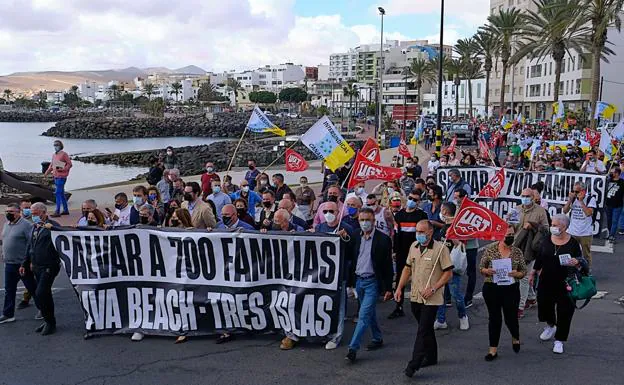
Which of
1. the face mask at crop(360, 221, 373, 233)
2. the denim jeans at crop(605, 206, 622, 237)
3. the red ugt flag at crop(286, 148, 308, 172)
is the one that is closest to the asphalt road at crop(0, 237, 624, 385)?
the face mask at crop(360, 221, 373, 233)

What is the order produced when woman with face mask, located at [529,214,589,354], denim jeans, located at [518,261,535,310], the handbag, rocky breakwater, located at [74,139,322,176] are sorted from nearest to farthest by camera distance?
woman with face mask, located at [529,214,589,354] < the handbag < denim jeans, located at [518,261,535,310] < rocky breakwater, located at [74,139,322,176]

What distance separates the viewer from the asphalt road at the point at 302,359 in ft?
20.8

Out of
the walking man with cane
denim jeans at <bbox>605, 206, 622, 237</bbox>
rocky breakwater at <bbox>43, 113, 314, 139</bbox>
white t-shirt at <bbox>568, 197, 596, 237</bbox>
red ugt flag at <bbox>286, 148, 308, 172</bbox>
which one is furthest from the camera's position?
rocky breakwater at <bbox>43, 113, 314, 139</bbox>

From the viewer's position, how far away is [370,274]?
6.76 meters

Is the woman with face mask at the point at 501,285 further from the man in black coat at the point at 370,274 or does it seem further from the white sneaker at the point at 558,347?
the man in black coat at the point at 370,274

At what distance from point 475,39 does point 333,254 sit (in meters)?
56.4

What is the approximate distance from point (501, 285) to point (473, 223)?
84 centimetres

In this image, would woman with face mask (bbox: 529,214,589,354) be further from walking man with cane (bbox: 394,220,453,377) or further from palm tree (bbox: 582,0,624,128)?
palm tree (bbox: 582,0,624,128)

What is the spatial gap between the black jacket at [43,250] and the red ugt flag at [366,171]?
419 cm

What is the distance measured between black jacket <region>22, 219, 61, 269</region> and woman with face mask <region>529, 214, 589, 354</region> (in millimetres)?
5933

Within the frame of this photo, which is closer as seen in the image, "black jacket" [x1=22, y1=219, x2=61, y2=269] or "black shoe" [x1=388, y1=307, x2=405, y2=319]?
"black jacket" [x1=22, y1=219, x2=61, y2=269]

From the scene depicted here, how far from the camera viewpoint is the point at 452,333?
24.9ft

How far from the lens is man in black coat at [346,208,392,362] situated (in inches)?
262

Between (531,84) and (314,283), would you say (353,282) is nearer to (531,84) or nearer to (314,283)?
(314,283)
